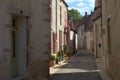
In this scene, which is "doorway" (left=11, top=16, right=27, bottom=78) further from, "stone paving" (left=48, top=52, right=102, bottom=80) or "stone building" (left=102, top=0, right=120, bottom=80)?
"stone building" (left=102, top=0, right=120, bottom=80)

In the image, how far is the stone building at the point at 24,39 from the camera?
11711 mm

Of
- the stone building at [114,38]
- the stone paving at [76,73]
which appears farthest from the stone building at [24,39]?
the stone building at [114,38]

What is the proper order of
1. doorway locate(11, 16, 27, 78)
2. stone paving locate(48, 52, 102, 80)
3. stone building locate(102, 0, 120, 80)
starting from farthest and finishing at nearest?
stone paving locate(48, 52, 102, 80) < doorway locate(11, 16, 27, 78) < stone building locate(102, 0, 120, 80)

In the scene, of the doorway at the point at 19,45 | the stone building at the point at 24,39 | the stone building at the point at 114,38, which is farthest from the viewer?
the doorway at the point at 19,45

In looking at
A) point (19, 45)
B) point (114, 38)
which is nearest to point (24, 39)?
point (19, 45)

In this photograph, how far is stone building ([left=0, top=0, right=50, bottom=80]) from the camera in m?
11.7

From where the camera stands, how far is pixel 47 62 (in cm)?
1505

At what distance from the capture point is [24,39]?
44.7 ft

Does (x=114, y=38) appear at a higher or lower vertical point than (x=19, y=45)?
higher

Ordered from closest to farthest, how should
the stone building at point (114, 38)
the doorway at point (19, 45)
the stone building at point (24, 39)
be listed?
the stone building at point (24, 39)
the stone building at point (114, 38)
the doorway at point (19, 45)

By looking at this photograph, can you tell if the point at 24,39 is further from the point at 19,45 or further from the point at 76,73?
the point at 76,73

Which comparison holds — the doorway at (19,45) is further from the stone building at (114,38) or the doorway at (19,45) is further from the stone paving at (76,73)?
the stone building at (114,38)

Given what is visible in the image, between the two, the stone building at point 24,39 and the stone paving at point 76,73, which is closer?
the stone building at point 24,39

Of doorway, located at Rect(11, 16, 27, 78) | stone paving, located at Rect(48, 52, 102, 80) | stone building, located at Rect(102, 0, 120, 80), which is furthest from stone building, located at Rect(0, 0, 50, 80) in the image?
stone building, located at Rect(102, 0, 120, 80)
